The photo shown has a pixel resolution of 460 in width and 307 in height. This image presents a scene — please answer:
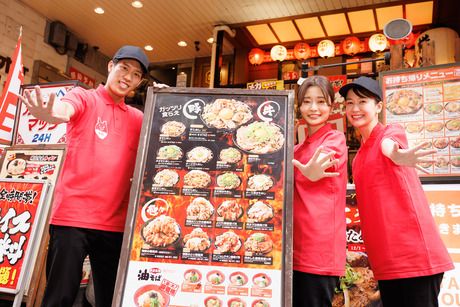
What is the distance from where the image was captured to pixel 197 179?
244 cm

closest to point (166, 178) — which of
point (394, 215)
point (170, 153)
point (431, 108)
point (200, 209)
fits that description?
point (170, 153)

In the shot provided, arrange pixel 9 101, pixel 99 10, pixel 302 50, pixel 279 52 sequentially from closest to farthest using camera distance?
pixel 9 101, pixel 99 10, pixel 302 50, pixel 279 52

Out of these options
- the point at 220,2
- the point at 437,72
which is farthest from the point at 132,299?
the point at 220,2

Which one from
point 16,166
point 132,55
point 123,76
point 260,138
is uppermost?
point 132,55

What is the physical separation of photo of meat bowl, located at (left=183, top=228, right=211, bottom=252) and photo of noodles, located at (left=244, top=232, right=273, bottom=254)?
0.81ft

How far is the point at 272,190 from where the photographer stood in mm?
2354

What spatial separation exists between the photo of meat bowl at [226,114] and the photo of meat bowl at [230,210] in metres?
0.53

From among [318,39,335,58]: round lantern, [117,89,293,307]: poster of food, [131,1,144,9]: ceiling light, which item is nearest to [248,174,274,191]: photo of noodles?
[117,89,293,307]: poster of food

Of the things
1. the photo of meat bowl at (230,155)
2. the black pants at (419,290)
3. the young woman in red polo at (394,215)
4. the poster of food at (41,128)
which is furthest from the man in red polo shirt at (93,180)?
the poster of food at (41,128)

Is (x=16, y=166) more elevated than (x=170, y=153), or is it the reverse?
(x=16, y=166)

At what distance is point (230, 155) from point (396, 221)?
45.0 inches

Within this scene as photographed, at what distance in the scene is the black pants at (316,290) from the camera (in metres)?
2.19

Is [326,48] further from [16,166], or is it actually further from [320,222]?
[320,222]

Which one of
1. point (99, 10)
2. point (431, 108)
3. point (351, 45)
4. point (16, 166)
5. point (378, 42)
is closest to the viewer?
point (431, 108)
